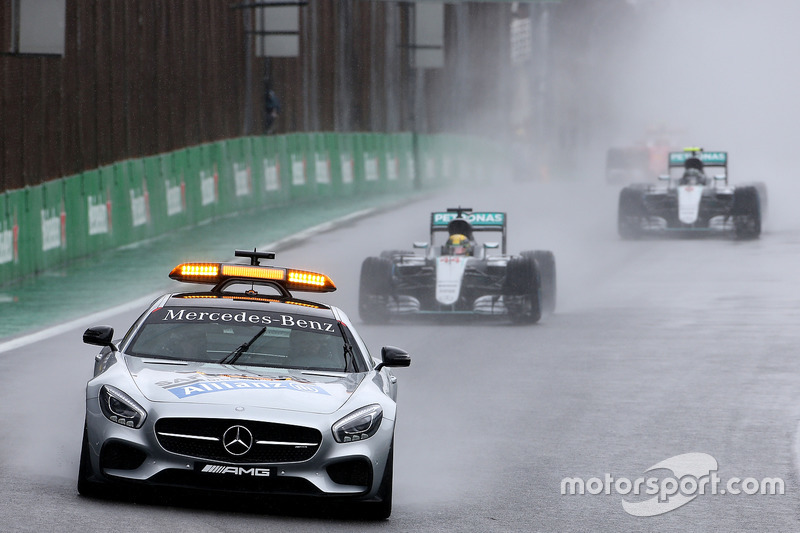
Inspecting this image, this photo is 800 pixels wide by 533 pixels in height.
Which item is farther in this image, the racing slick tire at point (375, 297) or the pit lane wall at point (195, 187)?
the pit lane wall at point (195, 187)

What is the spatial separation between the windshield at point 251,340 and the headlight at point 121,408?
849 mm

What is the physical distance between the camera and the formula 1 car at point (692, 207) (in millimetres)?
29156

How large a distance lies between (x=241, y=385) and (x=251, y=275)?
1500 mm

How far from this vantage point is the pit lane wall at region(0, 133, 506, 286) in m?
21.5

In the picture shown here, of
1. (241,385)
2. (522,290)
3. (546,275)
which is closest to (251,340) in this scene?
(241,385)

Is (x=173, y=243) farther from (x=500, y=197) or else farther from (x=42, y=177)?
(x=500, y=197)

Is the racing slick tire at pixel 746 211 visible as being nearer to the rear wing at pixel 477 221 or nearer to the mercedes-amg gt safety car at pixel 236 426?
the rear wing at pixel 477 221

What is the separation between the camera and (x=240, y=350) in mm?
9625

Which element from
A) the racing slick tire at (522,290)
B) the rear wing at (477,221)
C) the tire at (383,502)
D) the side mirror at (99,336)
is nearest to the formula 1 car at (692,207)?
the rear wing at (477,221)

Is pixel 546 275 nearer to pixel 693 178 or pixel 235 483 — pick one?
pixel 693 178

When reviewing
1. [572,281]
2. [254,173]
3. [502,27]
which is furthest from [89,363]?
[502,27]

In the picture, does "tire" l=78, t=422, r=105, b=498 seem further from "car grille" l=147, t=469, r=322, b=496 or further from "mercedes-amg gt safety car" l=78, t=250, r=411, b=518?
"car grille" l=147, t=469, r=322, b=496

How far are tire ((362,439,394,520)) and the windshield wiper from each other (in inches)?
49.0

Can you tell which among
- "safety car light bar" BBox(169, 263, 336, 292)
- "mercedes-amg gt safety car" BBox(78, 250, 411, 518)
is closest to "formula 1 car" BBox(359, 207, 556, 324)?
"safety car light bar" BBox(169, 263, 336, 292)
